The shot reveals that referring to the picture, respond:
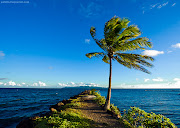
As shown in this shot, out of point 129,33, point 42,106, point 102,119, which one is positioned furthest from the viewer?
point 42,106

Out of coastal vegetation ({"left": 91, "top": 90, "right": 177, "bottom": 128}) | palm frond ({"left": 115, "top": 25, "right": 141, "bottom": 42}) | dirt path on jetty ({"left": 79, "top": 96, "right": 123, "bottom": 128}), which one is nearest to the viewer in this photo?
coastal vegetation ({"left": 91, "top": 90, "right": 177, "bottom": 128})

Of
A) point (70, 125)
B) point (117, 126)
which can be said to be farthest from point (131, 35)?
point (70, 125)

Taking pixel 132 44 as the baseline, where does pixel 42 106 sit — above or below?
below

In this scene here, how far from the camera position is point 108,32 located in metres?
10.2

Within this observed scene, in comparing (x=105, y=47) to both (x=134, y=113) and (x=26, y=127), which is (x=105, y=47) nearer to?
(x=134, y=113)

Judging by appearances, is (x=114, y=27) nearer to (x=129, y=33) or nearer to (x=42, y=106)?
(x=129, y=33)

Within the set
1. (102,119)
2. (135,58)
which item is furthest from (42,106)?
(135,58)

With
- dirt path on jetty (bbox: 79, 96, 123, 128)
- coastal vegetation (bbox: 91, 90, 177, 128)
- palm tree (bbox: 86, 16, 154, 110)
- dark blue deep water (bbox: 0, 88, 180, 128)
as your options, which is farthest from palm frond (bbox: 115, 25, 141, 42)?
dark blue deep water (bbox: 0, 88, 180, 128)

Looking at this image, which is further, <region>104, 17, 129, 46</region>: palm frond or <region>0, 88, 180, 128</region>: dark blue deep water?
<region>0, 88, 180, 128</region>: dark blue deep water

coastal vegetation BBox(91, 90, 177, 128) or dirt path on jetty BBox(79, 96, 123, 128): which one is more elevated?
coastal vegetation BBox(91, 90, 177, 128)

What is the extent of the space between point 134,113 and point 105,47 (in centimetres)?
694

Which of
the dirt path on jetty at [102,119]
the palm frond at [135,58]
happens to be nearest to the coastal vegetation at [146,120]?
the dirt path on jetty at [102,119]

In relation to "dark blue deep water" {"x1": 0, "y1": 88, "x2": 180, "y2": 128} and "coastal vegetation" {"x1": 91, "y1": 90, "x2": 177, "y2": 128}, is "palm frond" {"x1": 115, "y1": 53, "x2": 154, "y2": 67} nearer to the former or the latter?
"coastal vegetation" {"x1": 91, "y1": 90, "x2": 177, "y2": 128}

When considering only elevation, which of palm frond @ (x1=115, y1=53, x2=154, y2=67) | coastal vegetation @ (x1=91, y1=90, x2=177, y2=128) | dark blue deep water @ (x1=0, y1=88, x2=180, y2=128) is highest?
palm frond @ (x1=115, y1=53, x2=154, y2=67)
